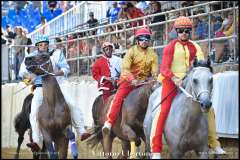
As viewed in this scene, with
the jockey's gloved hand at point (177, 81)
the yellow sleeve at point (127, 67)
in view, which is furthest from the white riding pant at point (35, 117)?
the jockey's gloved hand at point (177, 81)

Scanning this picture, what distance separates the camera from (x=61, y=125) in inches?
461

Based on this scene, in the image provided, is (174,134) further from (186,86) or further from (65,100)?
(65,100)

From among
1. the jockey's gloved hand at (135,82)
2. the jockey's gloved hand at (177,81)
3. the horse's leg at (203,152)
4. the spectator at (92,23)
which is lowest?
the horse's leg at (203,152)

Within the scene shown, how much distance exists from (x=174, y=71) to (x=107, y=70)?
Result: 12.0 ft

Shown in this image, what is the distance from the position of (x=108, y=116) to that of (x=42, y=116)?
127 centimetres

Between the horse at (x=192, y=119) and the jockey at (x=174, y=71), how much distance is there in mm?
143

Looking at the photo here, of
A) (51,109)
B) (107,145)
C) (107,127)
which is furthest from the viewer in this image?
(107,145)

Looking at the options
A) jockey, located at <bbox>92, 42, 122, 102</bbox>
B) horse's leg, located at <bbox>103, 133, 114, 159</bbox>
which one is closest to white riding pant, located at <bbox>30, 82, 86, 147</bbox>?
horse's leg, located at <bbox>103, 133, 114, 159</bbox>

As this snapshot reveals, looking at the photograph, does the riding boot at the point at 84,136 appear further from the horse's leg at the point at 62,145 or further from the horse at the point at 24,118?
the horse at the point at 24,118

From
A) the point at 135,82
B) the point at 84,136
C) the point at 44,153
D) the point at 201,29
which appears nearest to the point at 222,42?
the point at 201,29

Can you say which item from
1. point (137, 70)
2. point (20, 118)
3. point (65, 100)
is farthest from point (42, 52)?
point (20, 118)

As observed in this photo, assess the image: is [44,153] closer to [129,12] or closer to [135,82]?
[135,82]

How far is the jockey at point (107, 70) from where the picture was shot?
43.4 ft

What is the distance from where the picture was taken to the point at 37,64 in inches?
465
